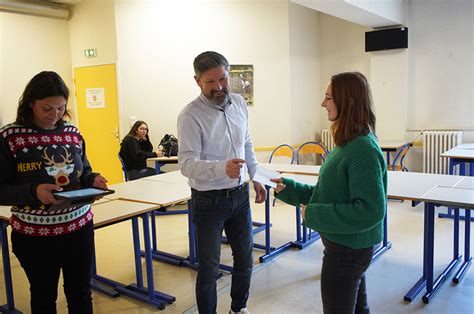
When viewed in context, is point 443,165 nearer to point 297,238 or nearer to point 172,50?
point 297,238

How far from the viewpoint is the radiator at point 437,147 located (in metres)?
5.94

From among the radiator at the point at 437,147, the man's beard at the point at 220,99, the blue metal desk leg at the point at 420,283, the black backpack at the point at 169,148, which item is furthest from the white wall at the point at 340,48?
the man's beard at the point at 220,99

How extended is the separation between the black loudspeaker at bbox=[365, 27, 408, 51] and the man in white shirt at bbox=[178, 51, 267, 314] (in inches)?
187

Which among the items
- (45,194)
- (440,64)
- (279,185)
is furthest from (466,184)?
(440,64)

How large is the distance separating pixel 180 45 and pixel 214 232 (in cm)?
447

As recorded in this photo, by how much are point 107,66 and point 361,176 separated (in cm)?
533

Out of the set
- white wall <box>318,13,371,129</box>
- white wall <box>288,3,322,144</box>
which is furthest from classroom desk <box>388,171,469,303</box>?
white wall <box>318,13,371,129</box>

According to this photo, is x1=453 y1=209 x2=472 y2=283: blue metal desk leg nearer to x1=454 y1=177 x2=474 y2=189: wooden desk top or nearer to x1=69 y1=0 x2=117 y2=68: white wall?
x1=454 y1=177 x2=474 y2=189: wooden desk top

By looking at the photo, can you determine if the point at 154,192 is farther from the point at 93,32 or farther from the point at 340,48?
the point at 340,48

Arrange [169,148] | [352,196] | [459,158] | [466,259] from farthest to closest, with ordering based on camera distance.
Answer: [169,148] < [459,158] < [466,259] < [352,196]

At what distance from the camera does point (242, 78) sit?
20.3 ft

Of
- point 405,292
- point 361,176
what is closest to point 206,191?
point 361,176

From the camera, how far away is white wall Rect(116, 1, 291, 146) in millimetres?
6012

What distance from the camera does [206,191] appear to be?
6.90 feet
